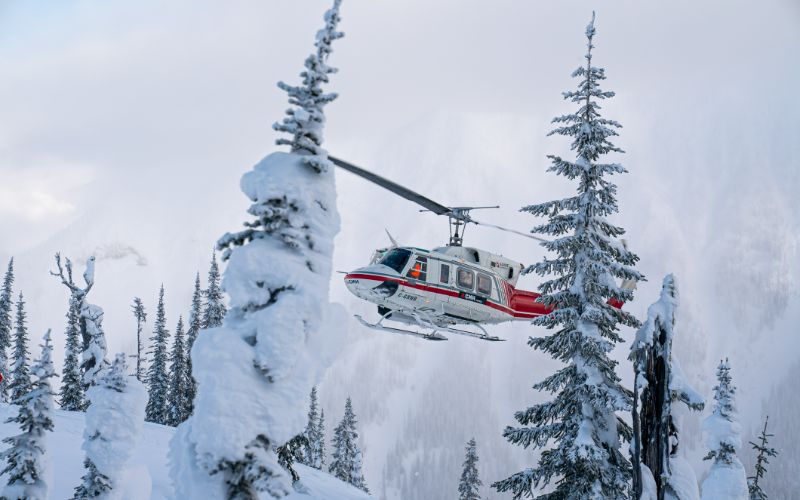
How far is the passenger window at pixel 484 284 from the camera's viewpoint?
1006 inches

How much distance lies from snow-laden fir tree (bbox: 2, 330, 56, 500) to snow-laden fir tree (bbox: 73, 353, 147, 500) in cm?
90

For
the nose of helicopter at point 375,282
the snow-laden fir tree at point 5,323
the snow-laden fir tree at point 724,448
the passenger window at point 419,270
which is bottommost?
the snow-laden fir tree at point 724,448

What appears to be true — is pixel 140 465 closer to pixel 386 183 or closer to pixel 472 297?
pixel 386 183

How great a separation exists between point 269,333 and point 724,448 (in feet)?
64.8

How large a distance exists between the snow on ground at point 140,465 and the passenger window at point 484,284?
12.3m

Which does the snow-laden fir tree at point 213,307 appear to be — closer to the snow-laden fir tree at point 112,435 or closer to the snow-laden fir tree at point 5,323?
the snow-laden fir tree at point 5,323

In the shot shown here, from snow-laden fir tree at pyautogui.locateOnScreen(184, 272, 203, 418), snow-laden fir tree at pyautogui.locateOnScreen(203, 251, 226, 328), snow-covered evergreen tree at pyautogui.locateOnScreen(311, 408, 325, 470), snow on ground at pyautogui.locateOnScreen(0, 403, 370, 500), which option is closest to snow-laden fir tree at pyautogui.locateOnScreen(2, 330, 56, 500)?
snow on ground at pyautogui.locateOnScreen(0, 403, 370, 500)

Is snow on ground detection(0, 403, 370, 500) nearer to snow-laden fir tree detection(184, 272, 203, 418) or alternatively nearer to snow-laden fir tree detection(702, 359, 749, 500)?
snow-laden fir tree detection(184, 272, 203, 418)

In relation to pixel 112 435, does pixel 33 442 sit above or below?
below

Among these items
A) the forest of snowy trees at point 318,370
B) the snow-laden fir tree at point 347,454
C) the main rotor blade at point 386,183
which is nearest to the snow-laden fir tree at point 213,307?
the forest of snowy trees at point 318,370

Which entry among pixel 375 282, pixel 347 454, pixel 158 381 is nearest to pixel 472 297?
pixel 375 282

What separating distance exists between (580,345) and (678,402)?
342cm

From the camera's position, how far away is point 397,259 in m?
24.5

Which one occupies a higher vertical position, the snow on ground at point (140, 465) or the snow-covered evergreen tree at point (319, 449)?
the snow-covered evergreen tree at point (319, 449)
